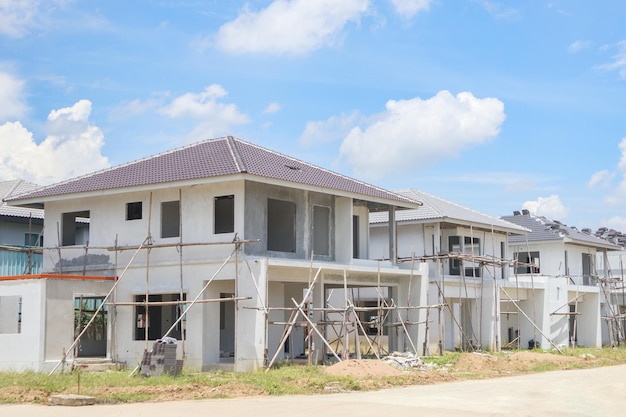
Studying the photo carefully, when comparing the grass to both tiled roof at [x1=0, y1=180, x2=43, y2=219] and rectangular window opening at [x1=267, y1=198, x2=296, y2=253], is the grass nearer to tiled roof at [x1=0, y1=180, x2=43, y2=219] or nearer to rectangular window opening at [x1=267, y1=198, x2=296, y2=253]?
rectangular window opening at [x1=267, y1=198, x2=296, y2=253]

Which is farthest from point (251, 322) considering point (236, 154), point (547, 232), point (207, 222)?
point (547, 232)

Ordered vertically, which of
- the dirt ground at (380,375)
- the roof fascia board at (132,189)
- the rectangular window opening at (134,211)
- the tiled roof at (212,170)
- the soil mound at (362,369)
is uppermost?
the tiled roof at (212,170)

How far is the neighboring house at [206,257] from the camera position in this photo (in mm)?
25047

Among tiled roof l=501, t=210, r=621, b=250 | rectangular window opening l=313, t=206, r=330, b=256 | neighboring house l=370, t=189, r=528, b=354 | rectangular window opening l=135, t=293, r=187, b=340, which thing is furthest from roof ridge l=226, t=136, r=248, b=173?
tiled roof l=501, t=210, r=621, b=250

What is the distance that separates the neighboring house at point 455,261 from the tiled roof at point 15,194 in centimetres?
1427

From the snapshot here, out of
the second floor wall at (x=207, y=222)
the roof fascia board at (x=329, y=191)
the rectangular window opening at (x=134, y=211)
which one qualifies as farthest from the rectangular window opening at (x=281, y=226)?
the rectangular window opening at (x=134, y=211)

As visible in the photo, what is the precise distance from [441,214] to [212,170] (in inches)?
507

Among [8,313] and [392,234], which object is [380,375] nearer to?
[392,234]

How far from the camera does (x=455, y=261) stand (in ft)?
128

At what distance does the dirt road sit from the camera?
16.6 meters

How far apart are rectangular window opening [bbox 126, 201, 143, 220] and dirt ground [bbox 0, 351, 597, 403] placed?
325 inches

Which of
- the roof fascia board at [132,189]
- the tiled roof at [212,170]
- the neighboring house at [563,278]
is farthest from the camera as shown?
the neighboring house at [563,278]

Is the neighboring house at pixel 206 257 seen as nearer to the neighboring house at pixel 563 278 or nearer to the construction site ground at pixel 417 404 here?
the construction site ground at pixel 417 404

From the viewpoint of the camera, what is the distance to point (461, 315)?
37.9m
